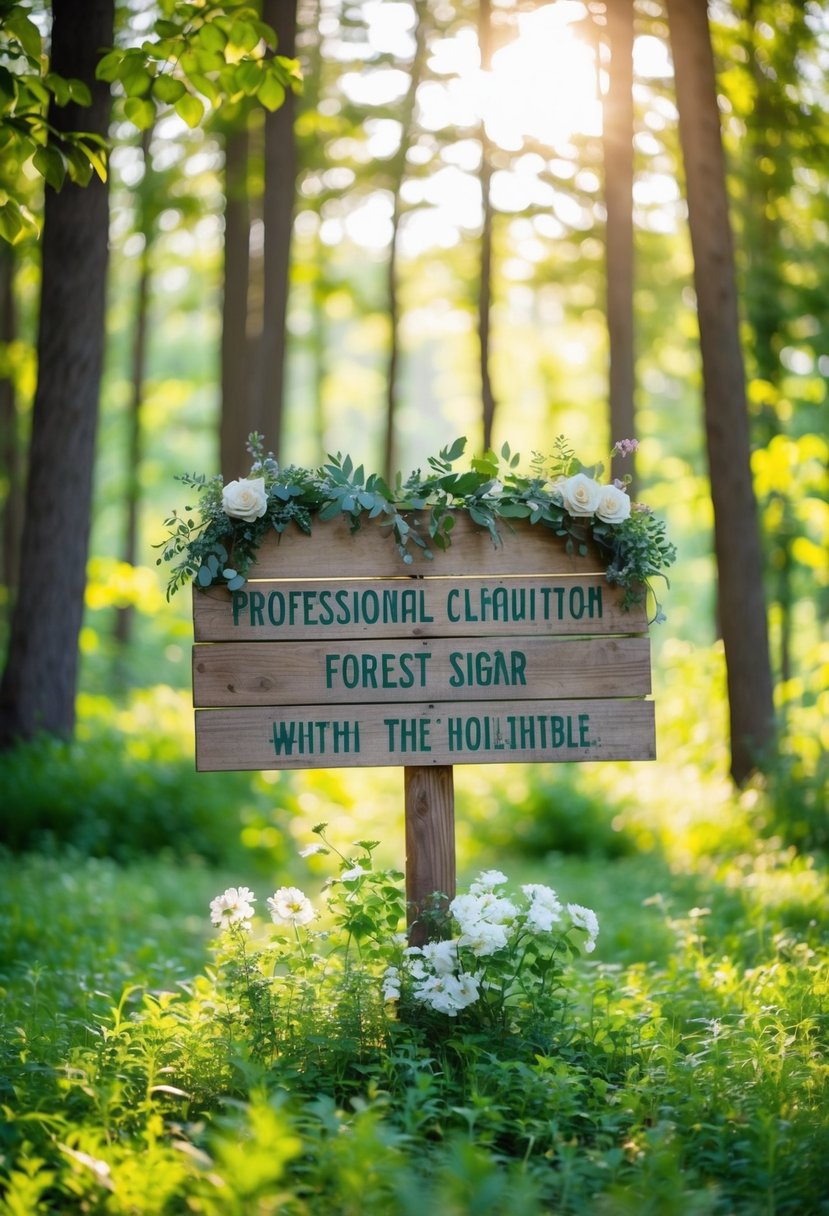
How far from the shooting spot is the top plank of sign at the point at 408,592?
4.41 m

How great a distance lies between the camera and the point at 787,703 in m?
9.80

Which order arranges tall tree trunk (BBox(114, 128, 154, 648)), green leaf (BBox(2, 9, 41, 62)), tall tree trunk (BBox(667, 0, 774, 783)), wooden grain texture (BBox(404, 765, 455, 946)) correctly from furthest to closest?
tall tree trunk (BBox(114, 128, 154, 648))
tall tree trunk (BBox(667, 0, 774, 783))
green leaf (BBox(2, 9, 41, 62))
wooden grain texture (BBox(404, 765, 455, 946))

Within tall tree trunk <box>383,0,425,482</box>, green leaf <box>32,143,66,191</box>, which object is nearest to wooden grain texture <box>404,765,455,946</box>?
green leaf <box>32,143,66,191</box>

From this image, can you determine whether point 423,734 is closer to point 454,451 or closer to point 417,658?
point 417,658

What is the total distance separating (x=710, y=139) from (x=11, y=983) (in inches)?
323

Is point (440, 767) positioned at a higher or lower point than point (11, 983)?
higher

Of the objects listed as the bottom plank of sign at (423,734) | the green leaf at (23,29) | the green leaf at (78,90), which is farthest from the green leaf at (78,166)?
the bottom plank of sign at (423,734)

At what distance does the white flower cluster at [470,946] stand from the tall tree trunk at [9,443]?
13.7 metres

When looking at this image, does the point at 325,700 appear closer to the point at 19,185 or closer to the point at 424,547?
the point at 424,547

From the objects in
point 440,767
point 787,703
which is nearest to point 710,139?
point 787,703

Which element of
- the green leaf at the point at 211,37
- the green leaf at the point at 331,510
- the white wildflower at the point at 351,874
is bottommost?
the white wildflower at the point at 351,874

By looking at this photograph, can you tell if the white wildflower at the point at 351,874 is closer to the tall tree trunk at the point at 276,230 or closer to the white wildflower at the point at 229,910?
the white wildflower at the point at 229,910

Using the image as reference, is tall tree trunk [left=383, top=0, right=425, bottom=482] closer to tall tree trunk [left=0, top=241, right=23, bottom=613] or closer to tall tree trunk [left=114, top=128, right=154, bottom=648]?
tall tree trunk [left=114, top=128, right=154, bottom=648]

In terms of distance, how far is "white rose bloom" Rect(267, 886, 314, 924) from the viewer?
4.24 meters
